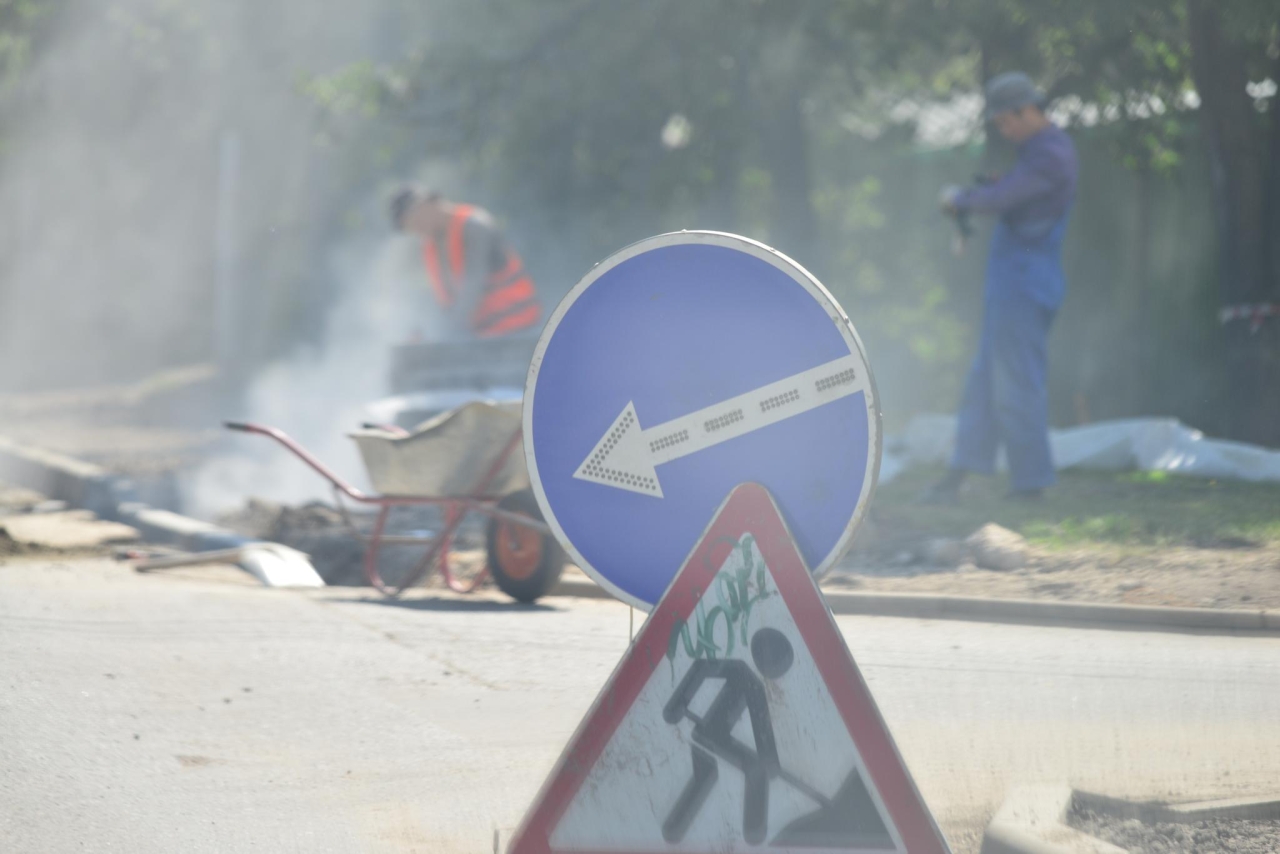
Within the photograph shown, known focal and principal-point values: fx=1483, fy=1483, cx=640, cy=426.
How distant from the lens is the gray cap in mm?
8344

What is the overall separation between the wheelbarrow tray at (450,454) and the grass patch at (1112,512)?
2.27 meters

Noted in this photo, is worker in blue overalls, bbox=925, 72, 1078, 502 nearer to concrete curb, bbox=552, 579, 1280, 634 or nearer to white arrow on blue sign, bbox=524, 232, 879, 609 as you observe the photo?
concrete curb, bbox=552, 579, 1280, 634

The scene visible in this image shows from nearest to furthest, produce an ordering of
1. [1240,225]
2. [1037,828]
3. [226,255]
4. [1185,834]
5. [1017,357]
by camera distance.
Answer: [1037,828] → [1185,834] → [1017,357] → [1240,225] → [226,255]

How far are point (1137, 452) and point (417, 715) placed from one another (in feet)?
22.5

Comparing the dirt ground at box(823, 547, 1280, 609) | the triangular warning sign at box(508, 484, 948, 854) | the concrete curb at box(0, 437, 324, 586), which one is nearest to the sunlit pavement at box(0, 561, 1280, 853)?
the dirt ground at box(823, 547, 1280, 609)

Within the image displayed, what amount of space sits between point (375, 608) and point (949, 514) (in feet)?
11.2

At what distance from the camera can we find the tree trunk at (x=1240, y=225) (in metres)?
11.1

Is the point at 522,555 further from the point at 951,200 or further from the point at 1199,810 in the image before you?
the point at 1199,810

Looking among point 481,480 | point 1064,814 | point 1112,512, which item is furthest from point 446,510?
point 1064,814

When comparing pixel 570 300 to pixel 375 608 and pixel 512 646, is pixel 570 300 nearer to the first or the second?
pixel 512 646

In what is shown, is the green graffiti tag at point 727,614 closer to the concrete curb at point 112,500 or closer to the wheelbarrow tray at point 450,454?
the wheelbarrow tray at point 450,454

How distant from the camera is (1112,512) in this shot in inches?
326

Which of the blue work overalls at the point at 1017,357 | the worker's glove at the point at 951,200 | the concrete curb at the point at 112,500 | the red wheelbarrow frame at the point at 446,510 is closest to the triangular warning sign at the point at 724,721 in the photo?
the red wheelbarrow frame at the point at 446,510

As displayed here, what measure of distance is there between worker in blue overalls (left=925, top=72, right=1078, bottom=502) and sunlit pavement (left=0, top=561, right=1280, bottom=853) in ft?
8.55
